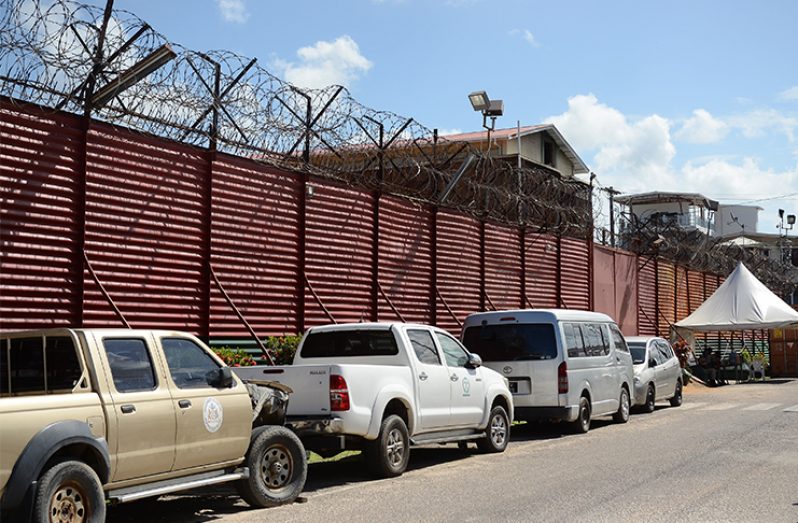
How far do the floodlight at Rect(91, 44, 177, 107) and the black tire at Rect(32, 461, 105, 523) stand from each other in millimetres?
6774

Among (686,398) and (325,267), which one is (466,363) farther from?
(686,398)

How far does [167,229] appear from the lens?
1383 centimetres

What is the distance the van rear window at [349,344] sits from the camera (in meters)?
11.9

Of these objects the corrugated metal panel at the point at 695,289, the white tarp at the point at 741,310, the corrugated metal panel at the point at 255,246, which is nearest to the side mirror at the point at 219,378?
the corrugated metal panel at the point at 255,246

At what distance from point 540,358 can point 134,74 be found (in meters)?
7.97

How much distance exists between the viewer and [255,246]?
15.5 meters

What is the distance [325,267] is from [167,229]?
3947 mm

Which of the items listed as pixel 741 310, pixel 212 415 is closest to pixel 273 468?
pixel 212 415

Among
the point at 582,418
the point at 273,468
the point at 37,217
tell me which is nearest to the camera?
the point at 273,468

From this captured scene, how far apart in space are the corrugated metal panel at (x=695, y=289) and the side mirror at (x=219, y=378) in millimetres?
33251

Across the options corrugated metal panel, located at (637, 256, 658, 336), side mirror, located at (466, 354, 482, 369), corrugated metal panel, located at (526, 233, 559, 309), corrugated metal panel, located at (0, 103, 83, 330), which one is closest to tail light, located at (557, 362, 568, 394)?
side mirror, located at (466, 354, 482, 369)

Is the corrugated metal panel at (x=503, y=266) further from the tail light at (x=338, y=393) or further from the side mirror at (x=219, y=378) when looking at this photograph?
the side mirror at (x=219, y=378)

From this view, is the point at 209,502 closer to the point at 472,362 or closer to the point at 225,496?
the point at 225,496

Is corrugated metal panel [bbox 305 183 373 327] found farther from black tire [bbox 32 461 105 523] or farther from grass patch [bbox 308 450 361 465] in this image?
black tire [bbox 32 461 105 523]
